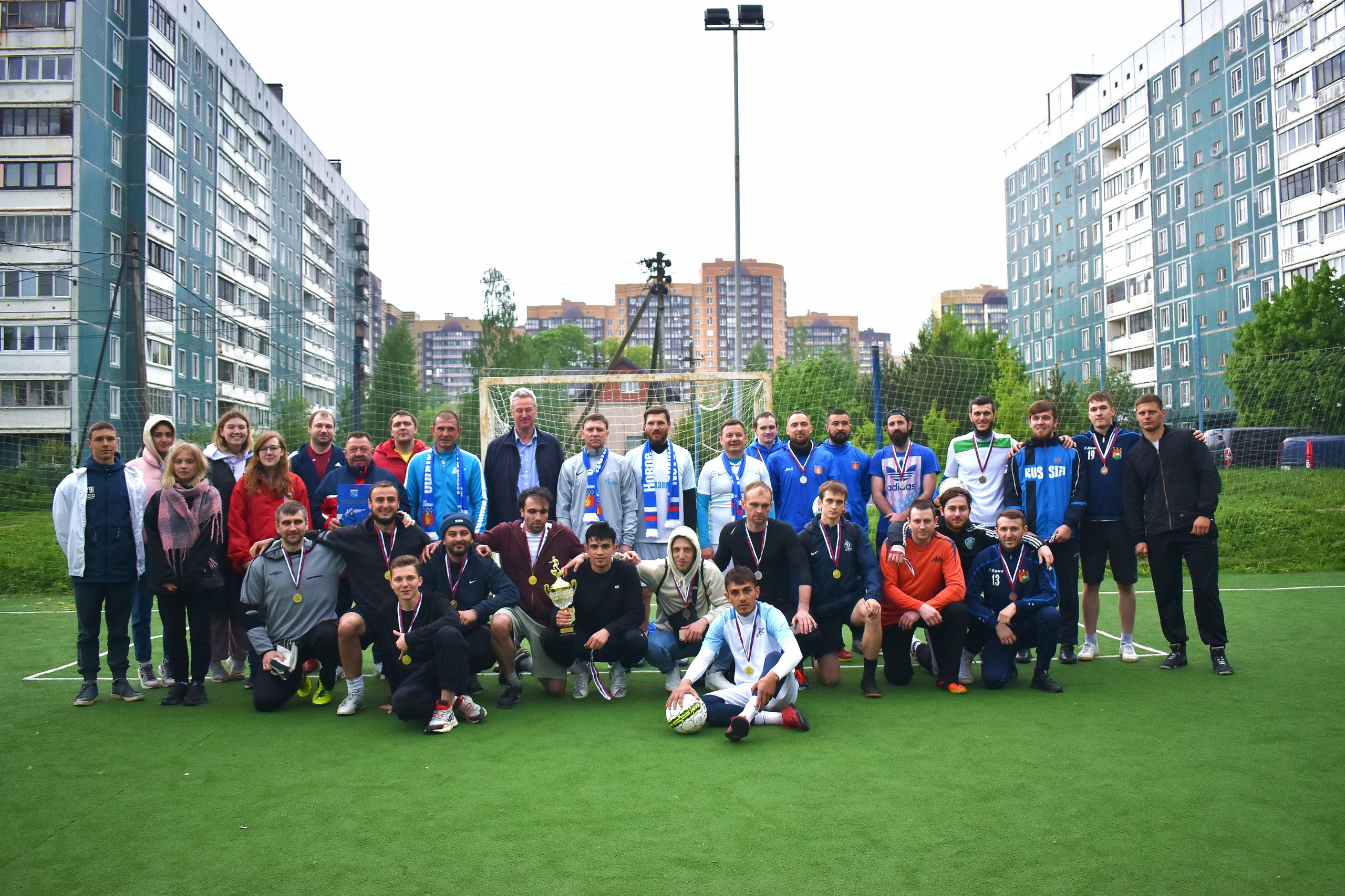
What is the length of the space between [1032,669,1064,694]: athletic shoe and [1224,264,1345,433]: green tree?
8577 millimetres

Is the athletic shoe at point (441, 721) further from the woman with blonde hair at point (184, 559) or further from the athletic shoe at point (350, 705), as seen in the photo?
the woman with blonde hair at point (184, 559)

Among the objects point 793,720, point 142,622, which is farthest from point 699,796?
point 142,622

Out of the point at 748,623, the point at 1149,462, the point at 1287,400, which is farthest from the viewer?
the point at 1287,400

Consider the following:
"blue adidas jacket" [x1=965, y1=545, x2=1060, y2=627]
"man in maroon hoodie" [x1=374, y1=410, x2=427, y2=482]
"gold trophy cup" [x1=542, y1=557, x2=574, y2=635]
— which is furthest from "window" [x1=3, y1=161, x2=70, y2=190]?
"blue adidas jacket" [x1=965, y1=545, x2=1060, y2=627]

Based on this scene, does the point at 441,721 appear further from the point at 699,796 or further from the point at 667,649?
the point at 699,796

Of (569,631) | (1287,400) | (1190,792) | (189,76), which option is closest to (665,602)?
(569,631)

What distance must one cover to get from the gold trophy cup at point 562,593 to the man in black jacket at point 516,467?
3.25ft

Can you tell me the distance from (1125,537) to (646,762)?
3.88 meters

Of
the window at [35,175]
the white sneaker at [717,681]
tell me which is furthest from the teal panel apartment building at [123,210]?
the white sneaker at [717,681]

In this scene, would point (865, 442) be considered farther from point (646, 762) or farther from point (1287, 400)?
point (646, 762)

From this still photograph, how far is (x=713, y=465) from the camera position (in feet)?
22.9

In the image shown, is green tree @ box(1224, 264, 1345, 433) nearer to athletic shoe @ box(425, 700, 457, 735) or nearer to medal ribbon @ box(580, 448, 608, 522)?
medal ribbon @ box(580, 448, 608, 522)

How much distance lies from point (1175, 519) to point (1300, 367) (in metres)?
9.73

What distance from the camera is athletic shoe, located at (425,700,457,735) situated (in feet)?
16.7
